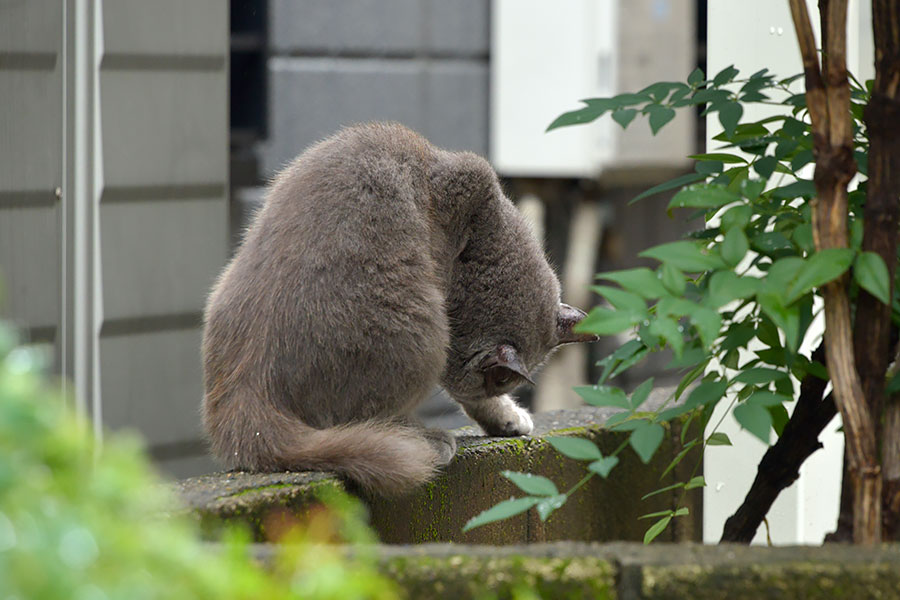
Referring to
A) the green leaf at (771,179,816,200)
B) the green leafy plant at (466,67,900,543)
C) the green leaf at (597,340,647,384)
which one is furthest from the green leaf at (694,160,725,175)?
the green leaf at (597,340,647,384)

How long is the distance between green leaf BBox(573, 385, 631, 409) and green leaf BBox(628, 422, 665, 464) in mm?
54

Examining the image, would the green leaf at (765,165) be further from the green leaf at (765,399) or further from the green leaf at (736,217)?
the green leaf at (765,399)

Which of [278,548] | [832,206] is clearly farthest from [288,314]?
[832,206]

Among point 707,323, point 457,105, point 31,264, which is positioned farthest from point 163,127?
point 707,323

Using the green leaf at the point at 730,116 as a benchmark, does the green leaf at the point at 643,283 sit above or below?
below

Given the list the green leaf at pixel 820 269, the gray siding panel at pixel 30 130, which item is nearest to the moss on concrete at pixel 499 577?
the green leaf at pixel 820 269

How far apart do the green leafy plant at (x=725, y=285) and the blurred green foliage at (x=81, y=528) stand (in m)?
0.50

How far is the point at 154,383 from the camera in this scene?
9.93 feet

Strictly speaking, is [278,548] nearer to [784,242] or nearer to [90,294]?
[784,242]

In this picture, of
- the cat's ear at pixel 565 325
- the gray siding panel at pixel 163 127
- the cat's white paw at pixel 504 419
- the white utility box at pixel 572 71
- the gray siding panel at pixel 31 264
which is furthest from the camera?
the white utility box at pixel 572 71

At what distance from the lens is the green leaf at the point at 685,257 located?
108 cm

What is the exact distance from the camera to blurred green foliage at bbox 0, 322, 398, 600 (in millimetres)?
501

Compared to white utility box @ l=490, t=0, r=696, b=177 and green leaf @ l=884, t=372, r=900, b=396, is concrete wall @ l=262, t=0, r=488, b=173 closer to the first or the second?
white utility box @ l=490, t=0, r=696, b=177

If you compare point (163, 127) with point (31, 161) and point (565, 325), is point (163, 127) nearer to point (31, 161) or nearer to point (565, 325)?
point (31, 161)
